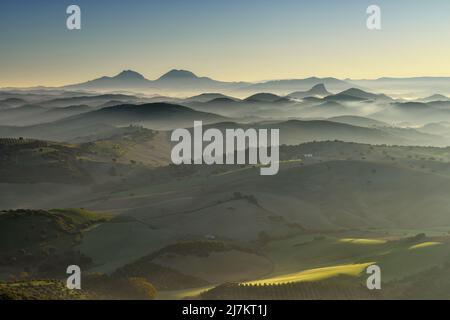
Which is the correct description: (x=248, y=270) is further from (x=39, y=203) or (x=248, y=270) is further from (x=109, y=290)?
(x=39, y=203)

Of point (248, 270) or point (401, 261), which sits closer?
point (401, 261)

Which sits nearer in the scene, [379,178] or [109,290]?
[109,290]

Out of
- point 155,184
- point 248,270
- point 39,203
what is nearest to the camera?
point 248,270

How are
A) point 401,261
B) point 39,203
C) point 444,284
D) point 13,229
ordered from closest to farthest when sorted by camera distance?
point 444,284 < point 401,261 < point 13,229 < point 39,203

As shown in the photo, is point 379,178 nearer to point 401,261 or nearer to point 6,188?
point 401,261

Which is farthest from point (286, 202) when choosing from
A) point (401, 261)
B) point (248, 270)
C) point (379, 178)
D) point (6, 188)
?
point (6, 188)
